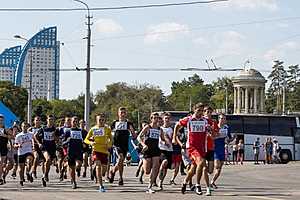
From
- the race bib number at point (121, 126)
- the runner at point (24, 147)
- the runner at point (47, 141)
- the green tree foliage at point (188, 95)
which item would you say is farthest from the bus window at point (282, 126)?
the green tree foliage at point (188, 95)

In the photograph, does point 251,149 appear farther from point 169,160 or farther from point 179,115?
point 169,160

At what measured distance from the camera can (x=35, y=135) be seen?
20266mm

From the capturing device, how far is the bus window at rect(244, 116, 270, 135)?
49375mm

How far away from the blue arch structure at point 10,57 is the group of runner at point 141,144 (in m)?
49.7

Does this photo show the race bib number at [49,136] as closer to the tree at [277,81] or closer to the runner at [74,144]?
the runner at [74,144]

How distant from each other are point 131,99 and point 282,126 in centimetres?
6821

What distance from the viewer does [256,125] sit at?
4959 centimetres

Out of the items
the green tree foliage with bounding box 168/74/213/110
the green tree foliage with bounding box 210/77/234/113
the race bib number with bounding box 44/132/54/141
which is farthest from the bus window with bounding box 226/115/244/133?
the green tree foliage with bounding box 168/74/213/110

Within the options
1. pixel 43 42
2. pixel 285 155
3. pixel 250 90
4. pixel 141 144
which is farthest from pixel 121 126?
pixel 250 90

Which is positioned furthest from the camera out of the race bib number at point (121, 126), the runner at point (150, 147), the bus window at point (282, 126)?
the bus window at point (282, 126)

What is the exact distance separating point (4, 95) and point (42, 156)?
7528 centimetres

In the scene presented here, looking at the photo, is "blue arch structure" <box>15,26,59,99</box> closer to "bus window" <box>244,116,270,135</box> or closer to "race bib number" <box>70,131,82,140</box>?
"bus window" <box>244,116,270,135</box>

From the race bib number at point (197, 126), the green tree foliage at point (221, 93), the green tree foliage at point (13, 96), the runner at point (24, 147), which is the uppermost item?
the green tree foliage at point (221, 93)

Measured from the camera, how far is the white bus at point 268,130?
49.1 m
